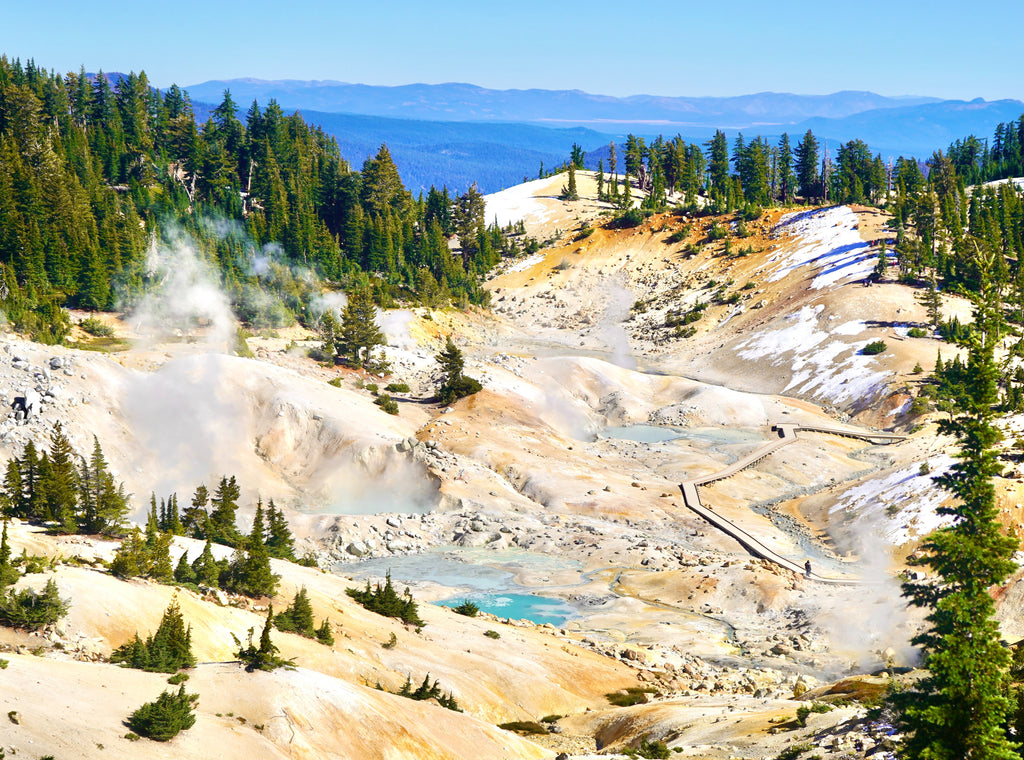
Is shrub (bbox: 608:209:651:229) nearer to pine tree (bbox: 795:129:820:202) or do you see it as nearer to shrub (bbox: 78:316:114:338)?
pine tree (bbox: 795:129:820:202)

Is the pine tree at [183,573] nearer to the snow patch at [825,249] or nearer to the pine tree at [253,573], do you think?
the pine tree at [253,573]

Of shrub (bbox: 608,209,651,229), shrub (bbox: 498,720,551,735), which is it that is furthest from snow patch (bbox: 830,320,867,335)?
shrub (bbox: 498,720,551,735)

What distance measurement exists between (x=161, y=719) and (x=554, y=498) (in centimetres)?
6069

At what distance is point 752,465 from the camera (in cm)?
9981

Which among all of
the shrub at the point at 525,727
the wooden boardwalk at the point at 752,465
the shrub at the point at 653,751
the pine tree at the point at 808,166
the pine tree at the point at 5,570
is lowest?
the wooden boardwalk at the point at 752,465

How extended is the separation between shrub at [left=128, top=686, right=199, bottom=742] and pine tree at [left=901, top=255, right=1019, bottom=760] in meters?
22.2

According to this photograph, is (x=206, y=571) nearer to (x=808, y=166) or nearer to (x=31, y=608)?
(x=31, y=608)

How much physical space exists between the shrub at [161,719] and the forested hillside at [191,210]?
7489 centimetres

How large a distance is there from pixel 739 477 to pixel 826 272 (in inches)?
2671

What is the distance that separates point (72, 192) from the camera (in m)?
126

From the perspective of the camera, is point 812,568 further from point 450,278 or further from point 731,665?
point 450,278

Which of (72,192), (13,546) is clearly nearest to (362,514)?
(13,546)

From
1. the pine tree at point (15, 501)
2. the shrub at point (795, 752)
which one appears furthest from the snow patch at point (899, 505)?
A: the pine tree at point (15, 501)

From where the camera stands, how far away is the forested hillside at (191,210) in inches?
4532
